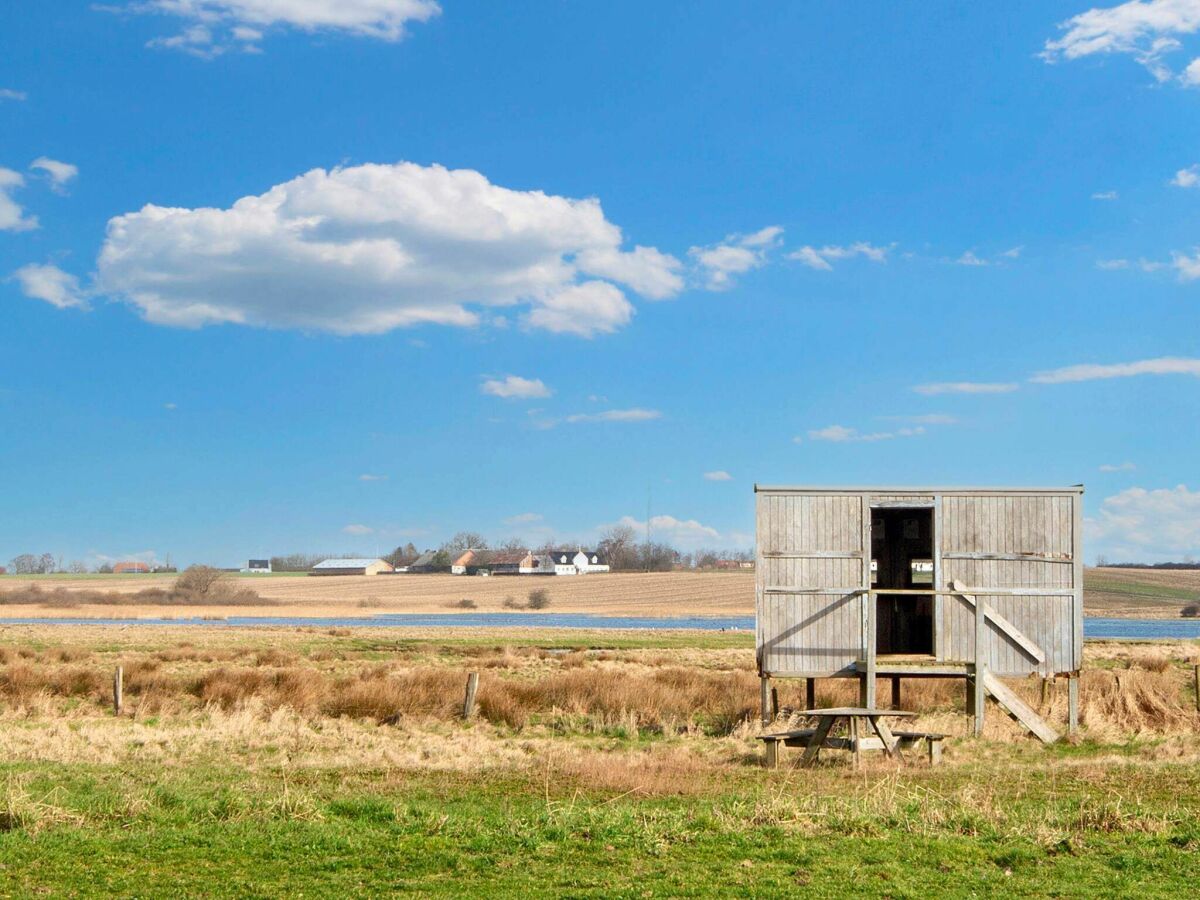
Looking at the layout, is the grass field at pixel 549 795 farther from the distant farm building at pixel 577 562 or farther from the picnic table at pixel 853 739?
the distant farm building at pixel 577 562

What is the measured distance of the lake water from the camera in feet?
257

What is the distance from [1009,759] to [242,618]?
84757 millimetres

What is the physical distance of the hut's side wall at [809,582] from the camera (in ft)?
72.9

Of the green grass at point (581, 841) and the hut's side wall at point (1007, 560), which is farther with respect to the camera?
the hut's side wall at point (1007, 560)

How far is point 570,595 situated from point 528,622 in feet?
115

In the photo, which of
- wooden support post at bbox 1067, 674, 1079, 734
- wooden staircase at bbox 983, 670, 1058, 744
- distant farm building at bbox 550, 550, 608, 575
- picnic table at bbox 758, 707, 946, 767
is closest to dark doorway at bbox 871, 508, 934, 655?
wooden staircase at bbox 983, 670, 1058, 744

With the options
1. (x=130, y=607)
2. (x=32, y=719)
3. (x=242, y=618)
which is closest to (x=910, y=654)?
(x=32, y=719)

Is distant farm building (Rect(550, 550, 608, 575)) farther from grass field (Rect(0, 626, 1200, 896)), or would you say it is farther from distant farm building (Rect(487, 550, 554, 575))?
grass field (Rect(0, 626, 1200, 896))

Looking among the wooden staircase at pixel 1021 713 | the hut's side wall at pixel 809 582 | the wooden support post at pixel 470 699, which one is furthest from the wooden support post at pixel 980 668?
the wooden support post at pixel 470 699

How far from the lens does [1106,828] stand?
11938mm

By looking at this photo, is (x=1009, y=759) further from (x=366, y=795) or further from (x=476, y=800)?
(x=366, y=795)

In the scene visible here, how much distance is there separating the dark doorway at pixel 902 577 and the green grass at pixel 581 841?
33.0 feet

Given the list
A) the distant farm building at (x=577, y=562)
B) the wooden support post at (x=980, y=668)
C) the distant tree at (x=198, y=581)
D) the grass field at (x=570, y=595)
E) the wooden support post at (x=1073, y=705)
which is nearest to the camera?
the wooden support post at (x=980, y=668)

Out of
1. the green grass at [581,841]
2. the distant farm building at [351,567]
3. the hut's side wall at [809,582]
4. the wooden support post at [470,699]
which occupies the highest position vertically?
the hut's side wall at [809,582]
